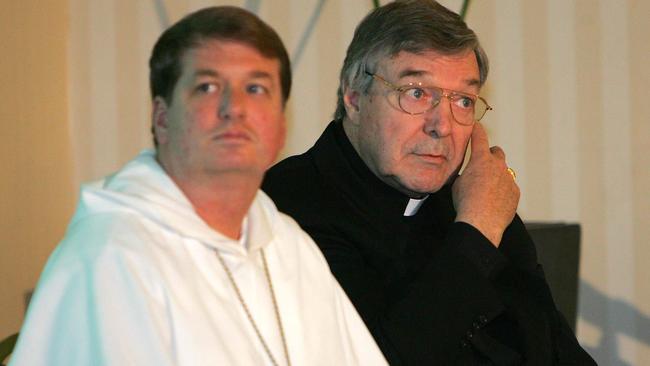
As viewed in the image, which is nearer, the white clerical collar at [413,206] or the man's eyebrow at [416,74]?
the man's eyebrow at [416,74]

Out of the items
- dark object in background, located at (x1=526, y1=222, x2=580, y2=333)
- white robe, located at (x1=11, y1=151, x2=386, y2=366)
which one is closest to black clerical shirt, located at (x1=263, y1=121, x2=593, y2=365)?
white robe, located at (x1=11, y1=151, x2=386, y2=366)

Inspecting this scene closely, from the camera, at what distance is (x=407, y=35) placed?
1978 millimetres

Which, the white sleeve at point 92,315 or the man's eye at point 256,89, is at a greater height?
the man's eye at point 256,89

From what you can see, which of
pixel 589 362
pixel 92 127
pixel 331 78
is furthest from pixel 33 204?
pixel 589 362

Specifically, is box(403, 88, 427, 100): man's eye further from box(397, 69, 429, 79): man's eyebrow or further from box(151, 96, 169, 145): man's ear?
box(151, 96, 169, 145): man's ear

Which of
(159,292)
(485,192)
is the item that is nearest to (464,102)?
(485,192)

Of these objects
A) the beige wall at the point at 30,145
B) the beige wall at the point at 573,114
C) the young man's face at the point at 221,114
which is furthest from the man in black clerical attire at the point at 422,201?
the beige wall at the point at 573,114

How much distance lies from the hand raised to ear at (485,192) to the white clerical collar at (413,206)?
11 centimetres

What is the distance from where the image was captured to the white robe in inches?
47.6

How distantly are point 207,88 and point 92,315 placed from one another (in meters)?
0.31

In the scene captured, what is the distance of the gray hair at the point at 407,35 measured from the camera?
1.97m

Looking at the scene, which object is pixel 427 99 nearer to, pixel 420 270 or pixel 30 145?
pixel 420 270

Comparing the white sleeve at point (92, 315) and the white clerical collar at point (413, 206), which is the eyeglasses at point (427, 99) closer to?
the white clerical collar at point (413, 206)

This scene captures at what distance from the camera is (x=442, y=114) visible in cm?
198
